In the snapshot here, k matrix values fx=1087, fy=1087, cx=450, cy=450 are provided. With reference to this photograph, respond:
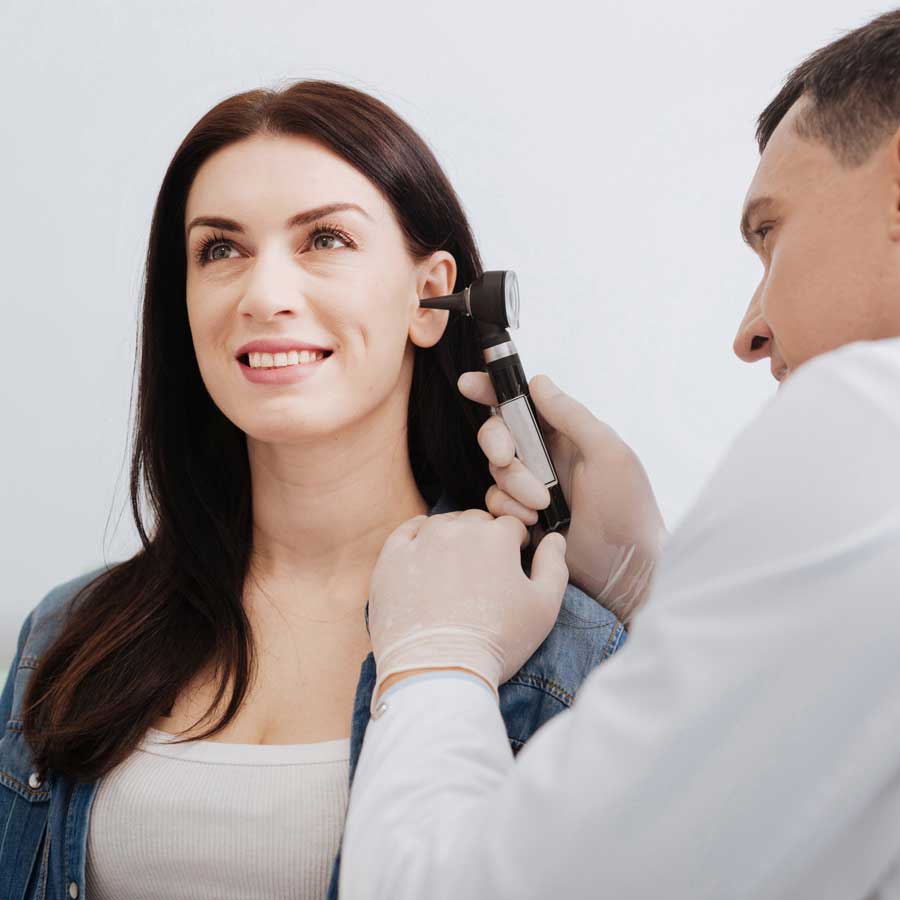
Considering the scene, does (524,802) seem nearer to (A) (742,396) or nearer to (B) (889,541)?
(B) (889,541)

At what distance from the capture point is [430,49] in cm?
183

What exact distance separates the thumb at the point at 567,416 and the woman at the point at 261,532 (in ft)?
0.44

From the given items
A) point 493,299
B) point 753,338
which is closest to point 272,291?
point 493,299

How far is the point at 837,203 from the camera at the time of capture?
0.92 meters

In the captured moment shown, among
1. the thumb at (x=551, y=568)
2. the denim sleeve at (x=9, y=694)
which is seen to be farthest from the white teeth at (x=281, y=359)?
the denim sleeve at (x=9, y=694)

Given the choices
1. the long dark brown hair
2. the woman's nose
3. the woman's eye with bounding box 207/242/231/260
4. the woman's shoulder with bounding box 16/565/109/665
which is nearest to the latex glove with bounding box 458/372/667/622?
the long dark brown hair

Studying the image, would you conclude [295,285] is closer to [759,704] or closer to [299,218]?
[299,218]

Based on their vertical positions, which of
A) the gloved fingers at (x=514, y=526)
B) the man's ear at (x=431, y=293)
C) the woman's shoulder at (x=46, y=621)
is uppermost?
the man's ear at (x=431, y=293)

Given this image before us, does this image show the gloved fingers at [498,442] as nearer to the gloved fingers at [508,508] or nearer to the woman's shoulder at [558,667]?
the gloved fingers at [508,508]

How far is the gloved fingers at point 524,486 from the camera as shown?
136cm

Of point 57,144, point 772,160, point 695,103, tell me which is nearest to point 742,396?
point 695,103

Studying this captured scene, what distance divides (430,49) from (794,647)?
1436mm

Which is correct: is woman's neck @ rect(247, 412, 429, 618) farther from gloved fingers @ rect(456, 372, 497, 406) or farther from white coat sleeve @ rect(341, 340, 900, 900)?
white coat sleeve @ rect(341, 340, 900, 900)

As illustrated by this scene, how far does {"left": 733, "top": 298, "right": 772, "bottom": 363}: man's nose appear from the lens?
3.80ft
